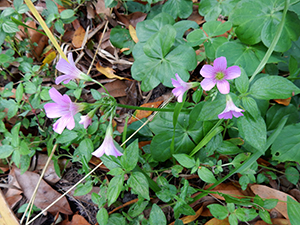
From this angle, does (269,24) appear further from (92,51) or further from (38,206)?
(38,206)

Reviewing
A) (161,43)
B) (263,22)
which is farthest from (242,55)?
(161,43)

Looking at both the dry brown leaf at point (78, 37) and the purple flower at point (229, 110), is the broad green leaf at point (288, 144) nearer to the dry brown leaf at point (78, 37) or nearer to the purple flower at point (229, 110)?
the purple flower at point (229, 110)

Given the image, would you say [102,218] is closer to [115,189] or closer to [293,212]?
[115,189]

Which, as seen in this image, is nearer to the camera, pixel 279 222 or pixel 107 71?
pixel 279 222

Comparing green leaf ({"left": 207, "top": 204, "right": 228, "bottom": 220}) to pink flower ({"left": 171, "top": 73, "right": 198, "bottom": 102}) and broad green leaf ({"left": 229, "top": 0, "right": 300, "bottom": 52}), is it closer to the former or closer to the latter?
pink flower ({"left": 171, "top": 73, "right": 198, "bottom": 102})

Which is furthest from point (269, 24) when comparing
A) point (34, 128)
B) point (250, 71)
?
point (34, 128)
